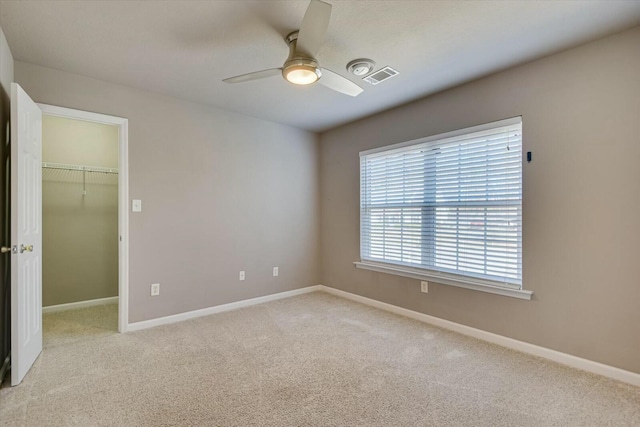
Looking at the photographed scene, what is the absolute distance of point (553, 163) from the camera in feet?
8.05

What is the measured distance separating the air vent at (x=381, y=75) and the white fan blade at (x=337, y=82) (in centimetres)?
41

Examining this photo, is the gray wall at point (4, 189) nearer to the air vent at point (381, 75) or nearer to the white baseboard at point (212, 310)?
the white baseboard at point (212, 310)

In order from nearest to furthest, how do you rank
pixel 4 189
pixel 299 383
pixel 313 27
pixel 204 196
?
pixel 313 27 < pixel 299 383 < pixel 4 189 < pixel 204 196

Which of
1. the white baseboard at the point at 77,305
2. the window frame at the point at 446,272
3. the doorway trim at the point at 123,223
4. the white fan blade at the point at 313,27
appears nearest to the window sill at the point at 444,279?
the window frame at the point at 446,272

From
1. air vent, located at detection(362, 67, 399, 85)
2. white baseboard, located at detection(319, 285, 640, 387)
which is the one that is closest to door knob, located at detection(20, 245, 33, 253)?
air vent, located at detection(362, 67, 399, 85)

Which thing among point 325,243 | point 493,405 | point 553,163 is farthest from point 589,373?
point 325,243

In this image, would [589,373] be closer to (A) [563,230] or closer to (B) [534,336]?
(B) [534,336]

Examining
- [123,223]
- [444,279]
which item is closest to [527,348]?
[444,279]

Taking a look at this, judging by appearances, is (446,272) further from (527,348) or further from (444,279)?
(527,348)

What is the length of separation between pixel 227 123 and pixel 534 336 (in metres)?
3.88

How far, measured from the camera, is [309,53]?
1.99 meters

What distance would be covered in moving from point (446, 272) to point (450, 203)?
0.73 metres

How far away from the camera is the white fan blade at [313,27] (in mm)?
1586

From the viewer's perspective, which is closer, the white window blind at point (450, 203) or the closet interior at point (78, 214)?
the white window blind at point (450, 203)
